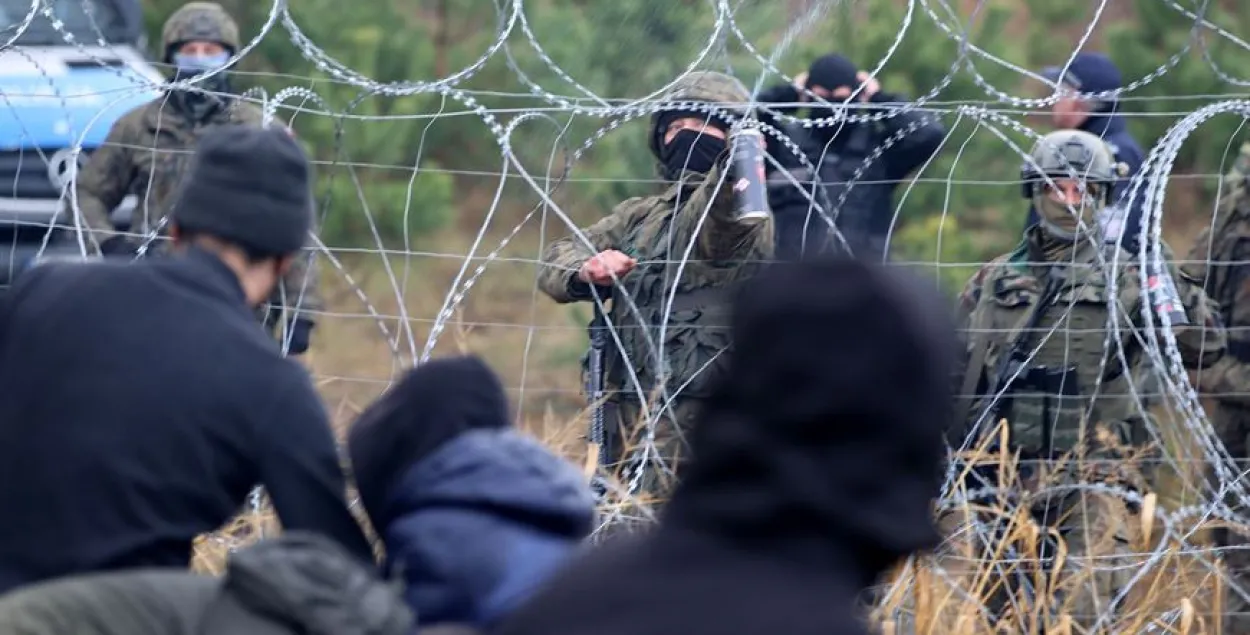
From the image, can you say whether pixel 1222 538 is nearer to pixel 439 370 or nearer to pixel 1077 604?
pixel 1077 604

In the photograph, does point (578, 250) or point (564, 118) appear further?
point (564, 118)

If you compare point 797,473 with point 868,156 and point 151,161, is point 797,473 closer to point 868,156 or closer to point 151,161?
point 868,156

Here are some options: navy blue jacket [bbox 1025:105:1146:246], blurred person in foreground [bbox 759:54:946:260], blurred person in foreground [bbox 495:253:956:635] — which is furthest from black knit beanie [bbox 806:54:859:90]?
blurred person in foreground [bbox 495:253:956:635]

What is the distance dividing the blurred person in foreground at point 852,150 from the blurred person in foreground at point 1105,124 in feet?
1.43

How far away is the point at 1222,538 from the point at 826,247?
1578mm

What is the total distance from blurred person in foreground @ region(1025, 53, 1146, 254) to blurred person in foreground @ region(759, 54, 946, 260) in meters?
0.43

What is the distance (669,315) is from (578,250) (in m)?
0.32

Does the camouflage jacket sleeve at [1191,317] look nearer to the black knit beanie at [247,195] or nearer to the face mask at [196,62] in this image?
the black knit beanie at [247,195]

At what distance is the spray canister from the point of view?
15.4 ft

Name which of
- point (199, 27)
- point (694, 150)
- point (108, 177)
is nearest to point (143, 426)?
point (694, 150)

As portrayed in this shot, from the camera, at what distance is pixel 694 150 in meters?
5.18

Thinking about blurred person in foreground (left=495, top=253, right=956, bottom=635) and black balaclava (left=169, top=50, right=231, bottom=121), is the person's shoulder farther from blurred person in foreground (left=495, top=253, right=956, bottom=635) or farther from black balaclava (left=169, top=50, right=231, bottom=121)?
blurred person in foreground (left=495, top=253, right=956, bottom=635)

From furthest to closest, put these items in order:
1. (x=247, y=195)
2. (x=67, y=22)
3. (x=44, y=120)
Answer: (x=67, y=22) < (x=44, y=120) < (x=247, y=195)

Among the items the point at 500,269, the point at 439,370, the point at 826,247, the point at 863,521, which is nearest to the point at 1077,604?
the point at 826,247
